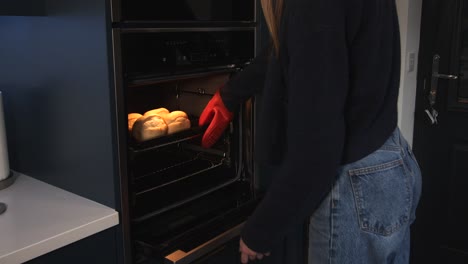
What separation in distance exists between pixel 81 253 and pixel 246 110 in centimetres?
67

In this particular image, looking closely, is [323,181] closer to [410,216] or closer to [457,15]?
[410,216]

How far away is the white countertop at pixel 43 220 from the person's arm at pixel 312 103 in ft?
1.46

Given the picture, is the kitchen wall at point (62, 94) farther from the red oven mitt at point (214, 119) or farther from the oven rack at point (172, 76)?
the red oven mitt at point (214, 119)

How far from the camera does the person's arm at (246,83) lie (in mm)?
1452

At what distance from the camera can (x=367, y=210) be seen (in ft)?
3.82

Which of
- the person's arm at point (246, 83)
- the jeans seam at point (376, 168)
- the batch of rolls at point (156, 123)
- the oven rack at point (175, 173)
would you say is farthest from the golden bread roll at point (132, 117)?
the jeans seam at point (376, 168)

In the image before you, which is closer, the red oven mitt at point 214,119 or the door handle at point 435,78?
the red oven mitt at point 214,119

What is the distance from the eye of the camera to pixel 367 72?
1.08 m

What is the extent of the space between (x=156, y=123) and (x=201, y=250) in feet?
1.25

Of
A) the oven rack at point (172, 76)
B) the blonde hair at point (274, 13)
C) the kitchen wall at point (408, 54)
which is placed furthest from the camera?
the kitchen wall at point (408, 54)

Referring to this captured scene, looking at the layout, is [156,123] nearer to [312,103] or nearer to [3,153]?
[3,153]

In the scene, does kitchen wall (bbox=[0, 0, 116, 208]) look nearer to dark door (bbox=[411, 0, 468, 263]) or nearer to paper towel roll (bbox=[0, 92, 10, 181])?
paper towel roll (bbox=[0, 92, 10, 181])

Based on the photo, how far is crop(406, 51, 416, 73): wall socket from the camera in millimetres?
2396

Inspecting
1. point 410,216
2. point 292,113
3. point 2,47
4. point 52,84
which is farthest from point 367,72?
point 2,47
